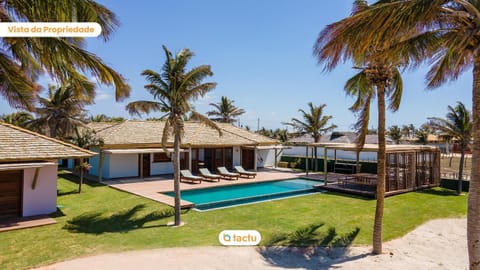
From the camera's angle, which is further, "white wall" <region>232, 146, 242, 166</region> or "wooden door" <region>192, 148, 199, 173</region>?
"white wall" <region>232, 146, 242, 166</region>

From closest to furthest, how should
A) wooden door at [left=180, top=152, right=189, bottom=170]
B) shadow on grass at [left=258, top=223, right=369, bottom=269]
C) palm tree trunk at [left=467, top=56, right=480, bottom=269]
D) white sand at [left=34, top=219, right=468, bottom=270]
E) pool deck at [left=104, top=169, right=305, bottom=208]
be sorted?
palm tree trunk at [left=467, top=56, right=480, bottom=269]
white sand at [left=34, top=219, right=468, bottom=270]
shadow on grass at [left=258, top=223, right=369, bottom=269]
pool deck at [left=104, top=169, right=305, bottom=208]
wooden door at [left=180, top=152, right=189, bottom=170]

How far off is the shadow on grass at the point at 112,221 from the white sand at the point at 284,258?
280 centimetres

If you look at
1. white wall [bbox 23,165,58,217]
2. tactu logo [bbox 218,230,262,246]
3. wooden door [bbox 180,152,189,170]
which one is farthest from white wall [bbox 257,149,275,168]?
white wall [bbox 23,165,58,217]

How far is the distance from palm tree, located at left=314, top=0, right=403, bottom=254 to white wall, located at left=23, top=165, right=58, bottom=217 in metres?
12.2

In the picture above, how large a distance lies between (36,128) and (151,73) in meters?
17.5

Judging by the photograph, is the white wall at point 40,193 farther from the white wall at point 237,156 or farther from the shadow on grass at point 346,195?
the white wall at point 237,156

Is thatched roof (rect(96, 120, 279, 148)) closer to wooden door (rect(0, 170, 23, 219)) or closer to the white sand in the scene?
wooden door (rect(0, 170, 23, 219))

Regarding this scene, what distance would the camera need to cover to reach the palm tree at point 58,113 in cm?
2345

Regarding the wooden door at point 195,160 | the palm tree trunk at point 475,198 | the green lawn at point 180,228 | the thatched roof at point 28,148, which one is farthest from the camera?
the wooden door at point 195,160

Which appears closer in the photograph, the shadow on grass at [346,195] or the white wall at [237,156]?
the shadow on grass at [346,195]

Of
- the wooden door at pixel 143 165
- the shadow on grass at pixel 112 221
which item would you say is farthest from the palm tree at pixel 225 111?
the shadow on grass at pixel 112 221

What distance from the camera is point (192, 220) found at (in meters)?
12.5

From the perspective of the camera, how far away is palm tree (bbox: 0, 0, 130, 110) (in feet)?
16.7

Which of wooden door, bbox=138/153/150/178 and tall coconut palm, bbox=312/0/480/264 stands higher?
tall coconut palm, bbox=312/0/480/264
